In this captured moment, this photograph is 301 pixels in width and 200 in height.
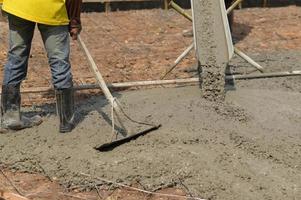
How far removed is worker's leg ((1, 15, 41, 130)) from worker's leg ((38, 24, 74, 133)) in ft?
0.50

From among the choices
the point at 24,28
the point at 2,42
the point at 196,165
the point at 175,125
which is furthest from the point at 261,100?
the point at 2,42

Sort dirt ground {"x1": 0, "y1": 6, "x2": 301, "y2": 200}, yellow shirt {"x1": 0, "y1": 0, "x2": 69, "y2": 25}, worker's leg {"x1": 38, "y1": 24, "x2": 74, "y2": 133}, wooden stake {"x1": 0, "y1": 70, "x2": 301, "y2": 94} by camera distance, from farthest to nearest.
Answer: wooden stake {"x1": 0, "y1": 70, "x2": 301, "y2": 94} → worker's leg {"x1": 38, "y1": 24, "x2": 74, "y2": 133} → yellow shirt {"x1": 0, "y1": 0, "x2": 69, "y2": 25} → dirt ground {"x1": 0, "y1": 6, "x2": 301, "y2": 200}

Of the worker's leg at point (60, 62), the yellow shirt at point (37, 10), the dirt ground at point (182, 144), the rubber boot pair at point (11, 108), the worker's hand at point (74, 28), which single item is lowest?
the dirt ground at point (182, 144)

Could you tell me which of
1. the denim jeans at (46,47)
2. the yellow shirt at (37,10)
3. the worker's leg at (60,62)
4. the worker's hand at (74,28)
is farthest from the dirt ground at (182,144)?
the yellow shirt at (37,10)

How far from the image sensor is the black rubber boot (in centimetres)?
441

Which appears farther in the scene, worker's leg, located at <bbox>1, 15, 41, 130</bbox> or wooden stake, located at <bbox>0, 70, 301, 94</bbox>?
wooden stake, located at <bbox>0, 70, 301, 94</bbox>

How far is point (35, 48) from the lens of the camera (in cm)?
736

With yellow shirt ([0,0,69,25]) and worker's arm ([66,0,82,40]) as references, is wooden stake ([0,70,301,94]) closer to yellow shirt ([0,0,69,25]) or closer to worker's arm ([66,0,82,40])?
worker's arm ([66,0,82,40])

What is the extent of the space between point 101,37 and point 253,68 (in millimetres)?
2665

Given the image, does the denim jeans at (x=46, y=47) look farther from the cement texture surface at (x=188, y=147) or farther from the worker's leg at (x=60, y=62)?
the cement texture surface at (x=188, y=147)

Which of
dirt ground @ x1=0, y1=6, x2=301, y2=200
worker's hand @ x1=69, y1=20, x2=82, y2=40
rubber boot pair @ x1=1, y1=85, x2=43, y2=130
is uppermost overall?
worker's hand @ x1=69, y1=20, x2=82, y2=40

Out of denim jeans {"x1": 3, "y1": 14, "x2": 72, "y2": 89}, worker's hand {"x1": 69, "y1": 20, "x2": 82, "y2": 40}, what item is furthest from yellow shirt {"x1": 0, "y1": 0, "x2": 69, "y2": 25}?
worker's hand {"x1": 69, "y1": 20, "x2": 82, "y2": 40}

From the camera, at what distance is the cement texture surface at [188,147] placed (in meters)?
3.83

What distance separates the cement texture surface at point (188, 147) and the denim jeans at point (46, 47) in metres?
0.48
